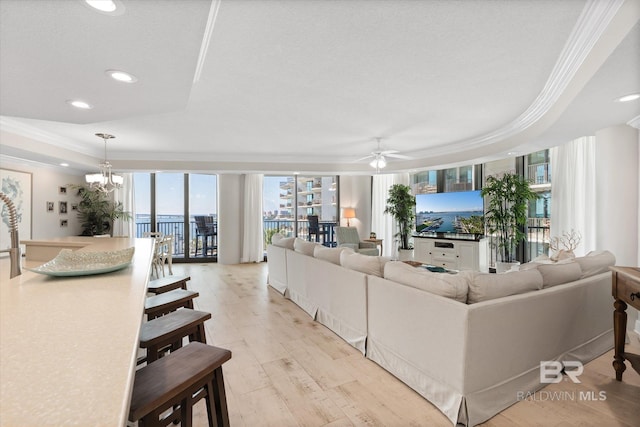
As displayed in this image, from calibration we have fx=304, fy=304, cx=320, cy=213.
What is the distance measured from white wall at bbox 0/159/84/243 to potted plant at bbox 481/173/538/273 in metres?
8.26

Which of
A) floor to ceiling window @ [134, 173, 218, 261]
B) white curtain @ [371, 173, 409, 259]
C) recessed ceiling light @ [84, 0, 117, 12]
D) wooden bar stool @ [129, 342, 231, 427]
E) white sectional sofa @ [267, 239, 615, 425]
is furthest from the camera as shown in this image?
white curtain @ [371, 173, 409, 259]

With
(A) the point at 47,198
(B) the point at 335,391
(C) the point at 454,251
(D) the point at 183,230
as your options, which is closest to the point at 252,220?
(D) the point at 183,230

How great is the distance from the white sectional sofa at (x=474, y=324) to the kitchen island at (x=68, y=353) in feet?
5.71

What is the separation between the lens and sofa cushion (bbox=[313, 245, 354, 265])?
333 cm

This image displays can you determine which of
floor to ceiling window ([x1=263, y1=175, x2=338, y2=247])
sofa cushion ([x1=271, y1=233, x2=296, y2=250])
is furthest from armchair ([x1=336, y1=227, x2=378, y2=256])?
sofa cushion ([x1=271, y1=233, x2=296, y2=250])

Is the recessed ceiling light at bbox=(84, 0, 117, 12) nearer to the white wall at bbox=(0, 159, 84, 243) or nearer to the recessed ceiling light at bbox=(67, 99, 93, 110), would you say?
the recessed ceiling light at bbox=(67, 99, 93, 110)

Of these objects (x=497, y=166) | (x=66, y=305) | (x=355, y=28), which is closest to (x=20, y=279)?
(x=66, y=305)

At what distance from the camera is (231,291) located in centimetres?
487

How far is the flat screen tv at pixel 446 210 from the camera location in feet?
19.9

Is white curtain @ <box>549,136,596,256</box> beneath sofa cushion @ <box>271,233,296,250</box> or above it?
above

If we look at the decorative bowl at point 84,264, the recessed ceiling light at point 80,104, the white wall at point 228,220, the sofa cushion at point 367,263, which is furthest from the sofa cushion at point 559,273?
the white wall at point 228,220

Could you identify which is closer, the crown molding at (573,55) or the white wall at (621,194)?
the crown molding at (573,55)

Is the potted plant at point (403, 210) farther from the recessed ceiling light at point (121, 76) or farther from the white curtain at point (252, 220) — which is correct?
the recessed ceiling light at point (121, 76)

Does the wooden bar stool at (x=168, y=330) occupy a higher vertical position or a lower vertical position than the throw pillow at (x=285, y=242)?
lower
